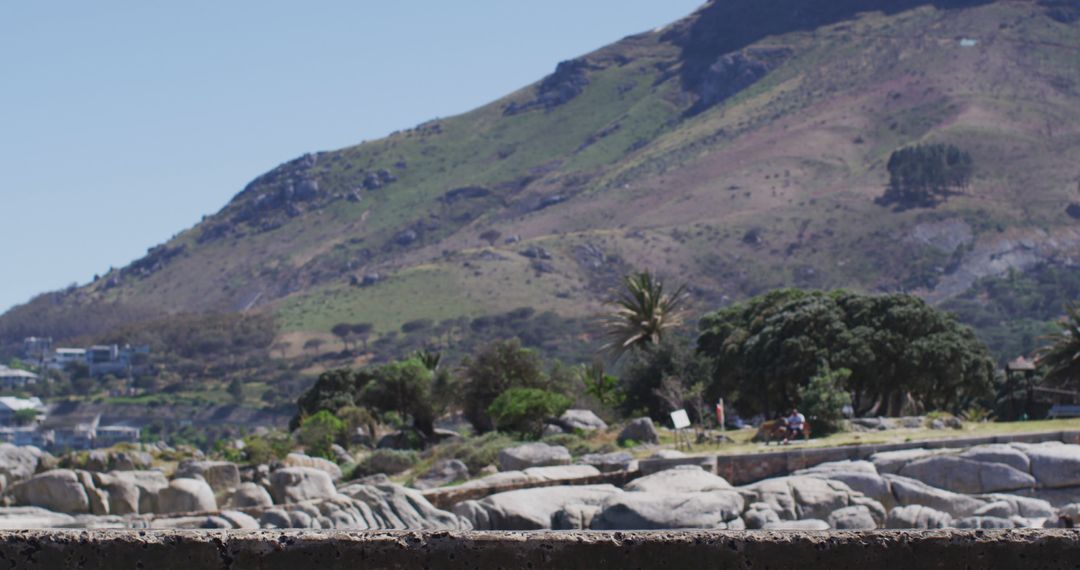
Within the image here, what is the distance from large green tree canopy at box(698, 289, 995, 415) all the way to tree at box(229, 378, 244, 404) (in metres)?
126

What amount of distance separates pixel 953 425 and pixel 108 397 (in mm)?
155072

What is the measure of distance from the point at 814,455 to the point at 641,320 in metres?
30.6

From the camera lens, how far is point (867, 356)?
49.0 m

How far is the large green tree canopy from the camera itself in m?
49.7

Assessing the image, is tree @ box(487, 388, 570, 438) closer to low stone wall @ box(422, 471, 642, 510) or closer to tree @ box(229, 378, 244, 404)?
low stone wall @ box(422, 471, 642, 510)

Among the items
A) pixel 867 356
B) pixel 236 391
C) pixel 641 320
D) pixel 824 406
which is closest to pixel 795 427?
pixel 824 406

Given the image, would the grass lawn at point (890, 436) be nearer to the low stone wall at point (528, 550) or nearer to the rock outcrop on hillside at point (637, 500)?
the rock outcrop on hillside at point (637, 500)

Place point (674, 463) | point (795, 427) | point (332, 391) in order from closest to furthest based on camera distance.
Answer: point (674, 463) → point (795, 427) → point (332, 391)

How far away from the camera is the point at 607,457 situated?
118 feet

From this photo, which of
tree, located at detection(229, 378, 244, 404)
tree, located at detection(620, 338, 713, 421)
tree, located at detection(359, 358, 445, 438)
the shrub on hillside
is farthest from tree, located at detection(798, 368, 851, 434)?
tree, located at detection(229, 378, 244, 404)

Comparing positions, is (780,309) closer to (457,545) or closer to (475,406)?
(475,406)

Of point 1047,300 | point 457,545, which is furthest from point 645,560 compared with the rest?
point 1047,300

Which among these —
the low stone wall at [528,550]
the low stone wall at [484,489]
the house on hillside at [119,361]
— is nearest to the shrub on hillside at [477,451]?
the low stone wall at [484,489]

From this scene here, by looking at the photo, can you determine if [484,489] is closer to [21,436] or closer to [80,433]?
[80,433]
